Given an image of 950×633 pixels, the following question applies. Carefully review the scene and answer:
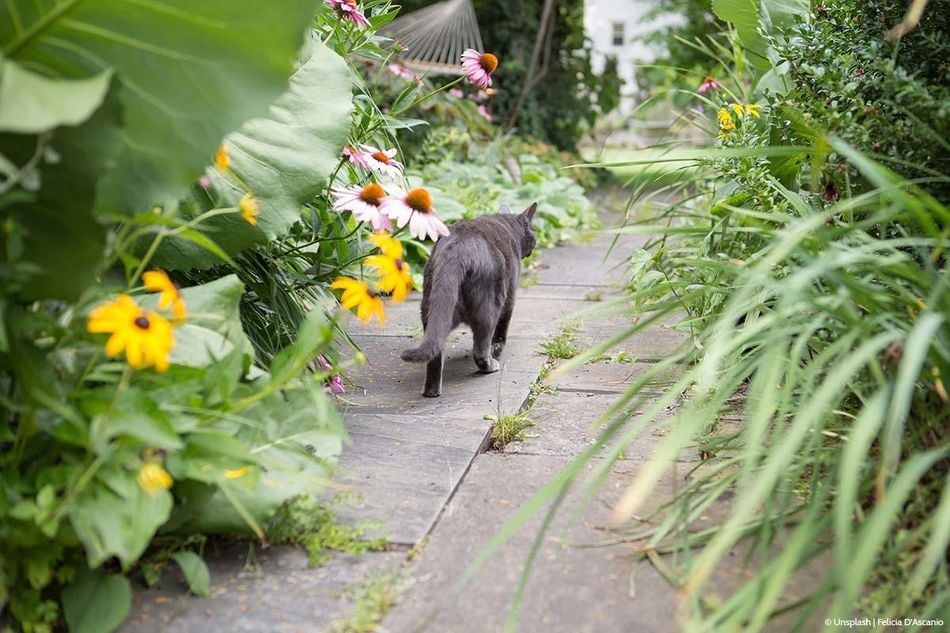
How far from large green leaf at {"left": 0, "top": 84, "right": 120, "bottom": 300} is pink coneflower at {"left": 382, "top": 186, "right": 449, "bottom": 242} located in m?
0.93

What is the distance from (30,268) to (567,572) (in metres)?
0.99

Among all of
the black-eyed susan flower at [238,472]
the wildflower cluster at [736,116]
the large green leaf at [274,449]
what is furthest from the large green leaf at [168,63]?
the wildflower cluster at [736,116]

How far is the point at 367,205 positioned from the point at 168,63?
0.82m

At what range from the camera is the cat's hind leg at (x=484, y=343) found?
279cm

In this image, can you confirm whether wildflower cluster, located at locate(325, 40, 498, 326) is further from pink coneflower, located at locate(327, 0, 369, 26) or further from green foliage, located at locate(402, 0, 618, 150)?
green foliage, located at locate(402, 0, 618, 150)

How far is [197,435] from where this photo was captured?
142 centimetres

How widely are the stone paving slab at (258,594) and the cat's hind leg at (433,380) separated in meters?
1.02

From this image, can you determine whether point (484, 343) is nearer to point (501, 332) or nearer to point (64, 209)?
point (501, 332)

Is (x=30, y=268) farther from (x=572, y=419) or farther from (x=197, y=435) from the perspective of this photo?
(x=572, y=419)

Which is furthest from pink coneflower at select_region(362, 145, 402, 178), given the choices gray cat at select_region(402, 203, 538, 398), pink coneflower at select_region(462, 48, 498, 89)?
pink coneflower at select_region(462, 48, 498, 89)

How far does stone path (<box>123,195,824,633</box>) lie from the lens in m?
1.42

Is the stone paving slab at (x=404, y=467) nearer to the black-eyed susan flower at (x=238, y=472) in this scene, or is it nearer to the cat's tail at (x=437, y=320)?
the cat's tail at (x=437, y=320)

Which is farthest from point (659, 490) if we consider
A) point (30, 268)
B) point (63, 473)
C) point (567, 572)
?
point (30, 268)

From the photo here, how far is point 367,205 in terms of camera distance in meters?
2.22
